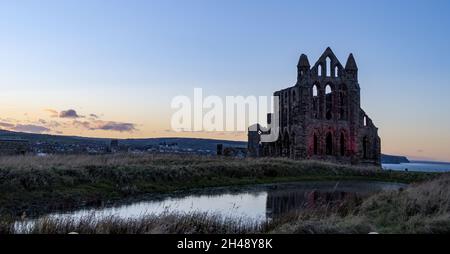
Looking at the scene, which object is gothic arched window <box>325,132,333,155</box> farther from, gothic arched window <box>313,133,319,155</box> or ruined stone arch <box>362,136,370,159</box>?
ruined stone arch <box>362,136,370,159</box>

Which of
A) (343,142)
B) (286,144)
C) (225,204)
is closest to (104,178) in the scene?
(225,204)

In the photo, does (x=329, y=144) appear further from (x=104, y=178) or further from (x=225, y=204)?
(x=225, y=204)

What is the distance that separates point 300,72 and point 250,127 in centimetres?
1334

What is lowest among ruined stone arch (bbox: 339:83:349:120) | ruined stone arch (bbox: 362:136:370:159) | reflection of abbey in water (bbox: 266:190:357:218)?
reflection of abbey in water (bbox: 266:190:357:218)

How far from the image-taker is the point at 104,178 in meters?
24.0

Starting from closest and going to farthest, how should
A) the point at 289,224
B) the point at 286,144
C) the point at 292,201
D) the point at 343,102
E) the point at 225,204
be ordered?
the point at 289,224 → the point at 225,204 → the point at 292,201 → the point at 286,144 → the point at 343,102

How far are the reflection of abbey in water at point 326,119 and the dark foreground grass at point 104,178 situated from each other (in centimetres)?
1792

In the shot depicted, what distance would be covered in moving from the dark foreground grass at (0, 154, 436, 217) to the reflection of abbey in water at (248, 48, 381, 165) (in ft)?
58.8

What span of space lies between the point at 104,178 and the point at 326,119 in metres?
40.0

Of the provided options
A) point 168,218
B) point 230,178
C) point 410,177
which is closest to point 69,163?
point 230,178

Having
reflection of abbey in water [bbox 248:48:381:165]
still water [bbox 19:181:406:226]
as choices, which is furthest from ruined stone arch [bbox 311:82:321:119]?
still water [bbox 19:181:406:226]

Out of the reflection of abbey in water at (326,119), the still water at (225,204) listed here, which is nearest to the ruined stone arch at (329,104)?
the reflection of abbey in water at (326,119)

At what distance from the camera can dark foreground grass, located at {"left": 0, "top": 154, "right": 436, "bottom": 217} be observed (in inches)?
738
